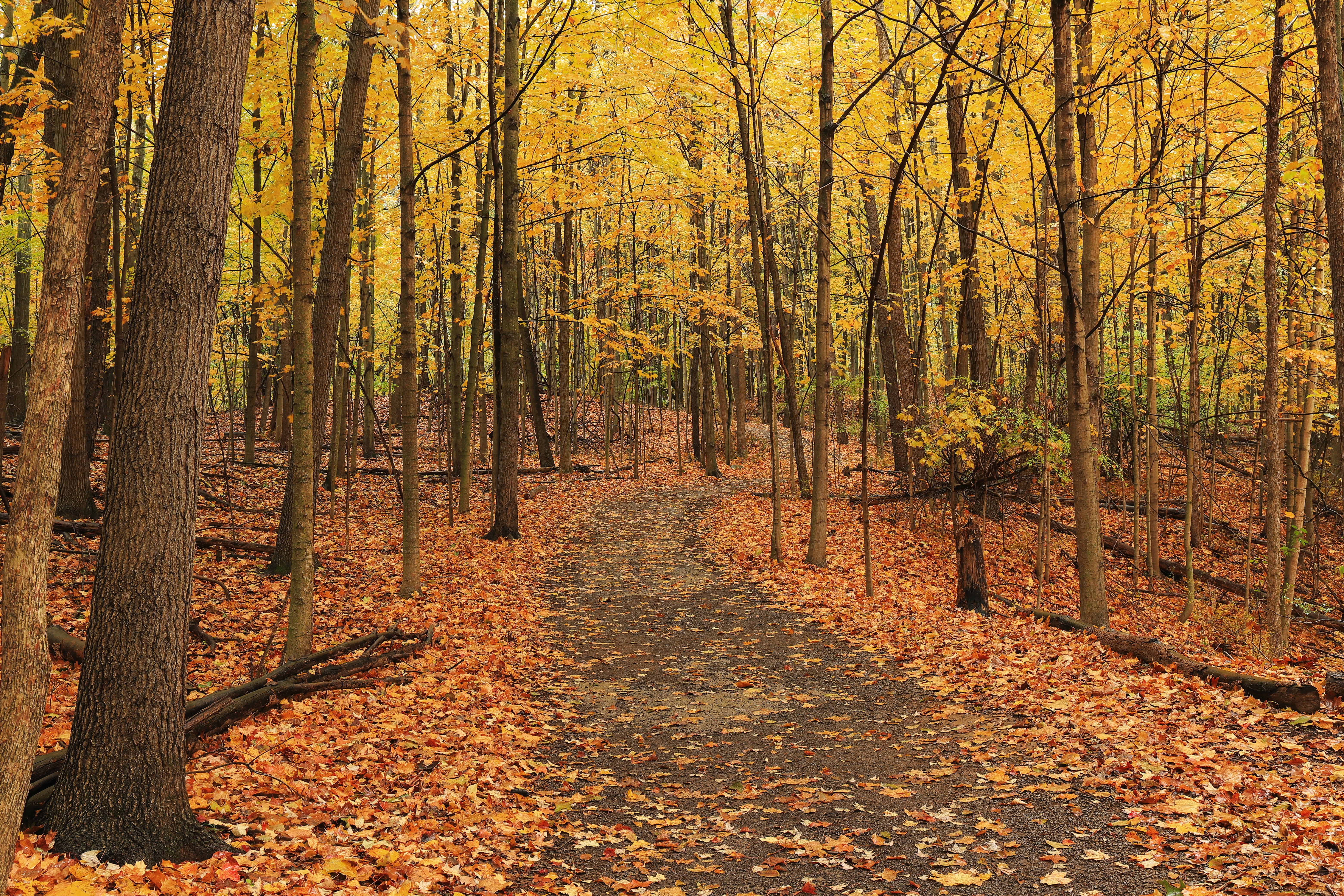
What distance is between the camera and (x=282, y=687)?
5953mm

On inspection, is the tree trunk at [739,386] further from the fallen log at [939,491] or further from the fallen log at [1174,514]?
the fallen log at [1174,514]

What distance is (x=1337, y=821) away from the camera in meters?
3.88

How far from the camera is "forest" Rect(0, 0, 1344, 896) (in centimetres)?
373

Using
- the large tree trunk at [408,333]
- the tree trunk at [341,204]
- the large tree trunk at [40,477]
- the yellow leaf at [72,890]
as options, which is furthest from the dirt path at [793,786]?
the tree trunk at [341,204]

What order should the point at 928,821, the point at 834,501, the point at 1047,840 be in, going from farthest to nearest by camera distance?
the point at 834,501 < the point at 928,821 < the point at 1047,840

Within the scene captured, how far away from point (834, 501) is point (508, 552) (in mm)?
7586

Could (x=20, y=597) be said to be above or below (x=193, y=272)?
below

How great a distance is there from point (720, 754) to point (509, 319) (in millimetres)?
9041

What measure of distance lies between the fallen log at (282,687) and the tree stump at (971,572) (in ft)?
21.3

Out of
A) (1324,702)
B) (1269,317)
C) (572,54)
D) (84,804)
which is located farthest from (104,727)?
(572,54)

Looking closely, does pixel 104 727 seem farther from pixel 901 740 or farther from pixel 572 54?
pixel 572 54

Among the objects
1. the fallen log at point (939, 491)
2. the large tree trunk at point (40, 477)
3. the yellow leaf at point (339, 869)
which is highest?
the large tree trunk at point (40, 477)

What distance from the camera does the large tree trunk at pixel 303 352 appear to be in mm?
6504

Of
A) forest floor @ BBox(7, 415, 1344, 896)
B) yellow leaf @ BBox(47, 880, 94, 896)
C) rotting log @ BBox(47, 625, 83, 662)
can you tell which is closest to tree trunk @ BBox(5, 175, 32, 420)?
forest floor @ BBox(7, 415, 1344, 896)
